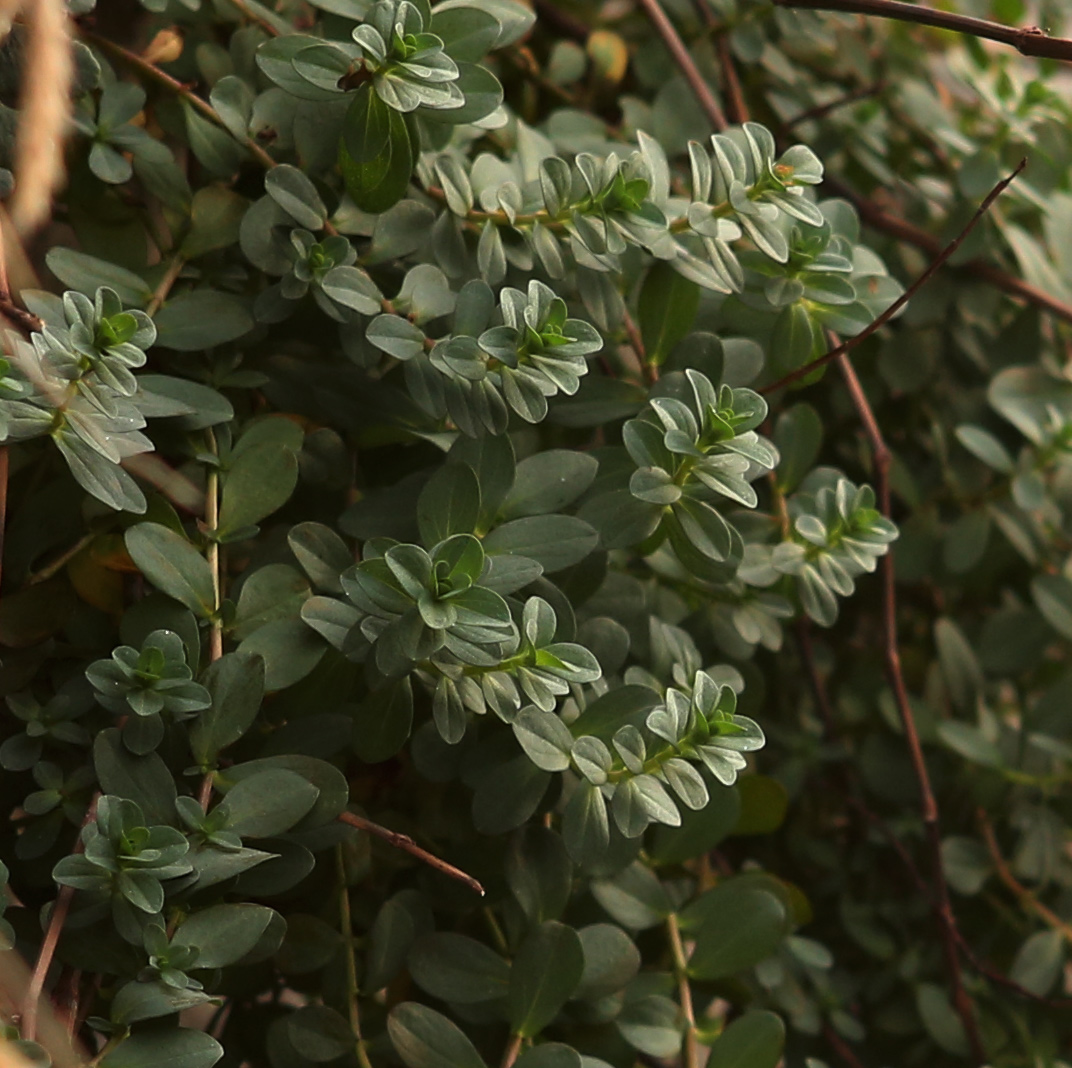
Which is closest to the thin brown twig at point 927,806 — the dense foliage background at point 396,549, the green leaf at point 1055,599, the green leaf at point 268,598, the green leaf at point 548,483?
the dense foliage background at point 396,549

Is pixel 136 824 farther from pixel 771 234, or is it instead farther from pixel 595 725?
pixel 771 234

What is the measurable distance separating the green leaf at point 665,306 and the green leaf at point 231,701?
0.78ft

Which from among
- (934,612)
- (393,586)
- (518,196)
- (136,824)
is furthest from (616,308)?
(934,612)

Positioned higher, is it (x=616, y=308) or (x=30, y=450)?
(x=616, y=308)

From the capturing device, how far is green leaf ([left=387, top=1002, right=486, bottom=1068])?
445 millimetres

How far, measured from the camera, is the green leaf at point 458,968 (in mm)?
471

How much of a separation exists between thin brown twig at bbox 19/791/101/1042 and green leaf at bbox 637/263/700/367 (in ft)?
1.02

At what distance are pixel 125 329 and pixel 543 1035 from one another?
34 cm

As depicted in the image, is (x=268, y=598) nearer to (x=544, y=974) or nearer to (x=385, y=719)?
(x=385, y=719)

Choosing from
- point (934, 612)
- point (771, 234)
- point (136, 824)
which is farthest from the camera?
point (934, 612)

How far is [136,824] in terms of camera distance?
0.39 metres

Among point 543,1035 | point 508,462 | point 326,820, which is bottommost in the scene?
point 543,1035

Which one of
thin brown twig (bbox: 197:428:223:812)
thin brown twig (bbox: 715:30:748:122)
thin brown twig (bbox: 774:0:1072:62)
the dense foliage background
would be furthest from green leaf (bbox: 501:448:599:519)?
thin brown twig (bbox: 715:30:748:122)

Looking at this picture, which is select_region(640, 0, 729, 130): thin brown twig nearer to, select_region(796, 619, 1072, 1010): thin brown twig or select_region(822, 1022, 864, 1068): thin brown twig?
select_region(796, 619, 1072, 1010): thin brown twig
